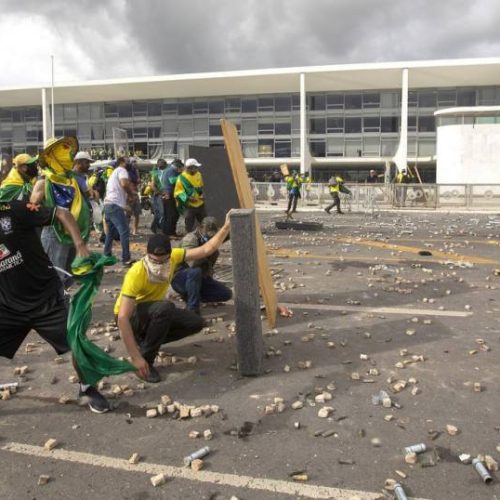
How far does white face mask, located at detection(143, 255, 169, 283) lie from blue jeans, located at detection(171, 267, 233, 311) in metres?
1.45

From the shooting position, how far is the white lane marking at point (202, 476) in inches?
112

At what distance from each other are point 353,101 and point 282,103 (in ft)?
20.5

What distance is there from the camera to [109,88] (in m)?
47.4

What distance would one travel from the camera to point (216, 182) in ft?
36.8

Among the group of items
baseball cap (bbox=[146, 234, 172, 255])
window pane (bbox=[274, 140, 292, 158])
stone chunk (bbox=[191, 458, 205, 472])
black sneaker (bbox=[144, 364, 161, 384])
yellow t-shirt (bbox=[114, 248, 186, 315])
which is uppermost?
window pane (bbox=[274, 140, 292, 158])

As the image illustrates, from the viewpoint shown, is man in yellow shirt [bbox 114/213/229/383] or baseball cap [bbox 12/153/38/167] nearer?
man in yellow shirt [bbox 114/213/229/383]

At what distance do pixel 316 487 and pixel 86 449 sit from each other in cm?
141

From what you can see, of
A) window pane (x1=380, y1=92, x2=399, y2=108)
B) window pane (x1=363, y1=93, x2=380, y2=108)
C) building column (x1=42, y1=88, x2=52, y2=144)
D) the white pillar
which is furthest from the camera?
building column (x1=42, y1=88, x2=52, y2=144)

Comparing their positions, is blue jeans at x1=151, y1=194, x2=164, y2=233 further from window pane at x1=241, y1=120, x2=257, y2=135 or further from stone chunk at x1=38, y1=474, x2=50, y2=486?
window pane at x1=241, y1=120, x2=257, y2=135

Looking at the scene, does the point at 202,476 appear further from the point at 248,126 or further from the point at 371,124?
the point at 248,126

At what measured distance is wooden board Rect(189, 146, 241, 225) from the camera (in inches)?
434

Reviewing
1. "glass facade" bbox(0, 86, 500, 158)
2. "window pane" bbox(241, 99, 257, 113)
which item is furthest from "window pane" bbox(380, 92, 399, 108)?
"window pane" bbox(241, 99, 257, 113)

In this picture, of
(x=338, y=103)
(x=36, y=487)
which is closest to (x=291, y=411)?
(x=36, y=487)

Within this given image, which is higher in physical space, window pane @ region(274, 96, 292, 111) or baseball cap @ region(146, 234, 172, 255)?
window pane @ region(274, 96, 292, 111)
